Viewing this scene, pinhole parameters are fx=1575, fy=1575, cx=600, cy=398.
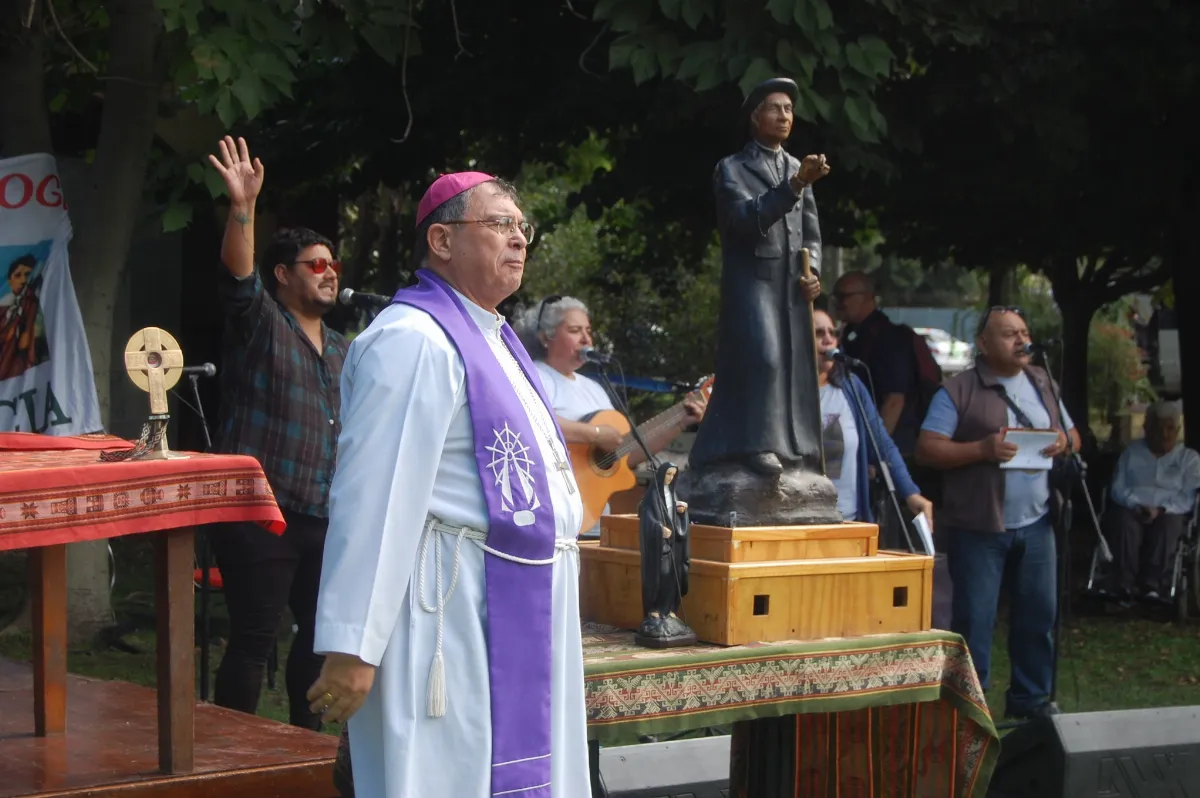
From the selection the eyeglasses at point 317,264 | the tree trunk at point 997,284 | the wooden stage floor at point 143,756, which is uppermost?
the tree trunk at point 997,284

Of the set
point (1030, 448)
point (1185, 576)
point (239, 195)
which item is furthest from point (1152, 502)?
point (239, 195)

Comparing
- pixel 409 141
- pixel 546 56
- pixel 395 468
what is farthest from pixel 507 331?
pixel 409 141

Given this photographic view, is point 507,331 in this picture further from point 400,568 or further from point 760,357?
point 760,357

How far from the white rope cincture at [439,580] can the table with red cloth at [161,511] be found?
105 centimetres

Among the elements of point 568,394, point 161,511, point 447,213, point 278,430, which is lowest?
point 161,511

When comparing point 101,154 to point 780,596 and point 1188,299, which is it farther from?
point 1188,299

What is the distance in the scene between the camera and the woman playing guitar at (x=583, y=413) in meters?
6.24

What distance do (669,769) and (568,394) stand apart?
79.8 inches

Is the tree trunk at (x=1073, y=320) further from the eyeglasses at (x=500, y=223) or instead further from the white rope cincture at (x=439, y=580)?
the white rope cincture at (x=439, y=580)

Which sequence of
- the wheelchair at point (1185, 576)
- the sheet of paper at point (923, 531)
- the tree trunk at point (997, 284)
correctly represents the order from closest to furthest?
1. the sheet of paper at point (923, 531)
2. the wheelchair at point (1185, 576)
3. the tree trunk at point (997, 284)

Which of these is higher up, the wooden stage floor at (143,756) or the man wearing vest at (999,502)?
the man wearing vest at (999,502)

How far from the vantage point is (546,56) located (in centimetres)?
1031

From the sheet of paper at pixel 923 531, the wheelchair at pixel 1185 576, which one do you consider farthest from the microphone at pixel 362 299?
the wheelchair at pixel 1185 576

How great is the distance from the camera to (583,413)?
6453 mm
